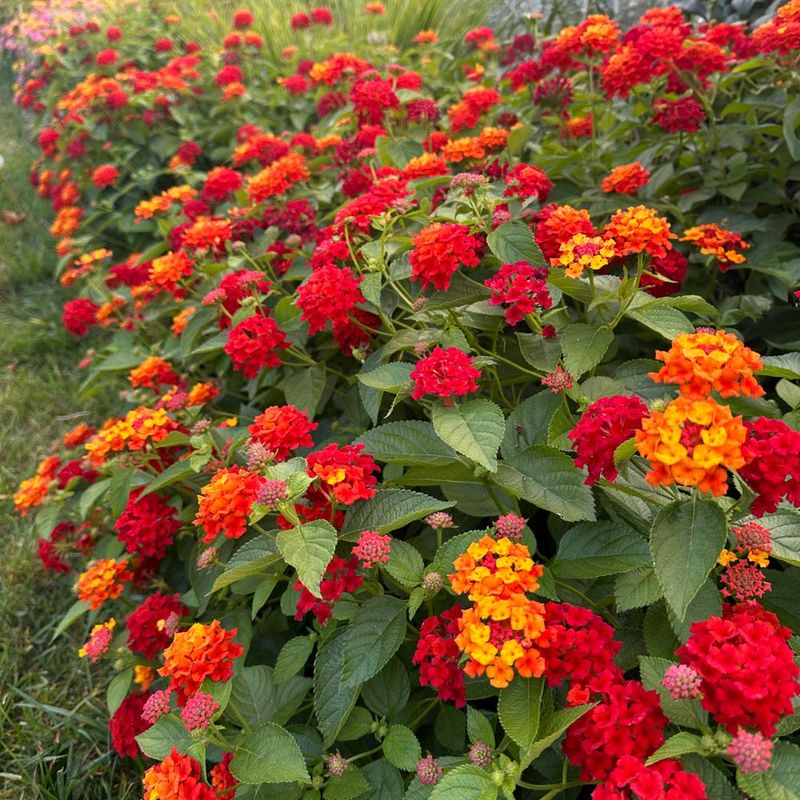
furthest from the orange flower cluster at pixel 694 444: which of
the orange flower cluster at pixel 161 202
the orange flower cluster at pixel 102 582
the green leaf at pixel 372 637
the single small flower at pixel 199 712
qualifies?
the orange flower cluster at pixel 161 202

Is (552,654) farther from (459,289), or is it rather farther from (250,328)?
(250,328)

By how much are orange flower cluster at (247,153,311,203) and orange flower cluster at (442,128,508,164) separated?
1.76ft

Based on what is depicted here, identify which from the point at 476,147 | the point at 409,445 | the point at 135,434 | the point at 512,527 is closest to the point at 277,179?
the point at 476,147

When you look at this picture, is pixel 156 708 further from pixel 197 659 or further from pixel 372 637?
pixel 372 637

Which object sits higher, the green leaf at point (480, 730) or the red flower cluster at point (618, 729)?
the red flower cluster at point (618, 729)

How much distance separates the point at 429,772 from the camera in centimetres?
112

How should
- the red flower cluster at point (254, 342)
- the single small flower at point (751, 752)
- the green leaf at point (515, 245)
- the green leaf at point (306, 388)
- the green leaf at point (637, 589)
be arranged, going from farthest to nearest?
the green leaf at point (306, 388) → the red flower cluster at point (254, 342) → the green leaf at point (515, 245) → the green leaf at point (637, 589) → the single small flower at point (751, 752)

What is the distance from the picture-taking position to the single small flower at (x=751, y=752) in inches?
34.3

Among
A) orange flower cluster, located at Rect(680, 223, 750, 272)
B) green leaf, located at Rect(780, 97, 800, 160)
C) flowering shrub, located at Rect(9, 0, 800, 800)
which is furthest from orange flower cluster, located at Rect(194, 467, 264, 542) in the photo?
green leaf, located at Rect(780, 97, 800, 160)

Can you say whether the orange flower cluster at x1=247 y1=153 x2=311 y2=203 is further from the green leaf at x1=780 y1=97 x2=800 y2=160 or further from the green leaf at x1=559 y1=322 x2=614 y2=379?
the green leaf at x1=780 y1=97 x2=800 y2=160

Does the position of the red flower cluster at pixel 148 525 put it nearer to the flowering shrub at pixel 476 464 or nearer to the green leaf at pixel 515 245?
the flowering shrub at pixel 476 464

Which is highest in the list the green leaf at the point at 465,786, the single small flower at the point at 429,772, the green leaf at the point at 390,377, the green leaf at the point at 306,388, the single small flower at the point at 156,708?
the green leaf at the point at 390,377

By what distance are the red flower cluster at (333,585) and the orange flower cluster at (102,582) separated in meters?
0.76

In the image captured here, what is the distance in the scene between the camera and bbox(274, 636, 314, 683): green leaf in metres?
1.46
